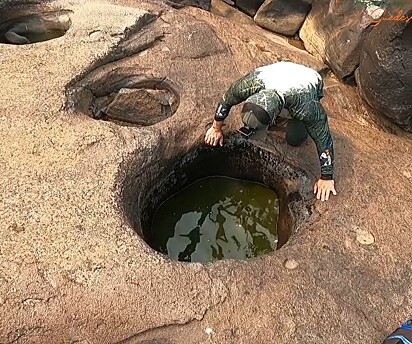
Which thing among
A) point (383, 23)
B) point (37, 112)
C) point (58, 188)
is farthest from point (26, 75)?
point (383, 23)

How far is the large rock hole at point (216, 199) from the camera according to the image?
4.71 metres

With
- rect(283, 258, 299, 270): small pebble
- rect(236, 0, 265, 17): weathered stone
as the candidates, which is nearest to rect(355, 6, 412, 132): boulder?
rect(283, 258, 299, 270): small pebble

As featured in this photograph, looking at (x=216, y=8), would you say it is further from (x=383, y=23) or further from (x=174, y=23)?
(x=383, y=23)

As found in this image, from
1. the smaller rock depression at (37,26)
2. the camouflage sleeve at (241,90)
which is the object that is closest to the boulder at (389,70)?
the camouflage sleeve at (241,90)

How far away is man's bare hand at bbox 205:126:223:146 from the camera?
4938mm

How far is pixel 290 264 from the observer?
4000 millimetres

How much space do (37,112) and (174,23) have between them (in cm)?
229

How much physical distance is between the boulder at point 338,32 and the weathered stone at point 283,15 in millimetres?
181

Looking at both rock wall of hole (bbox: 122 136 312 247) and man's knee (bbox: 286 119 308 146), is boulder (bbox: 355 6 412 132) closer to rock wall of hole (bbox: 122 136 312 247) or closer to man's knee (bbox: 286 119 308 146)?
man's knee (bbox: 286 119 308 146)

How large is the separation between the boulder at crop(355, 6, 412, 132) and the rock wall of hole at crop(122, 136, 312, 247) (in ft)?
4.29

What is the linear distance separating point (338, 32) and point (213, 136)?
95.7 inches

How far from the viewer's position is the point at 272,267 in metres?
3.95

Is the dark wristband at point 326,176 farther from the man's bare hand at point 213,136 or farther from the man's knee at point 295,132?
the man's bare hand at point 213,136

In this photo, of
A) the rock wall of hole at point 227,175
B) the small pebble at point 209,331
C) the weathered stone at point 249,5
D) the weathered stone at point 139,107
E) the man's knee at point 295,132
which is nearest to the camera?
the small pebble at point 209,331
